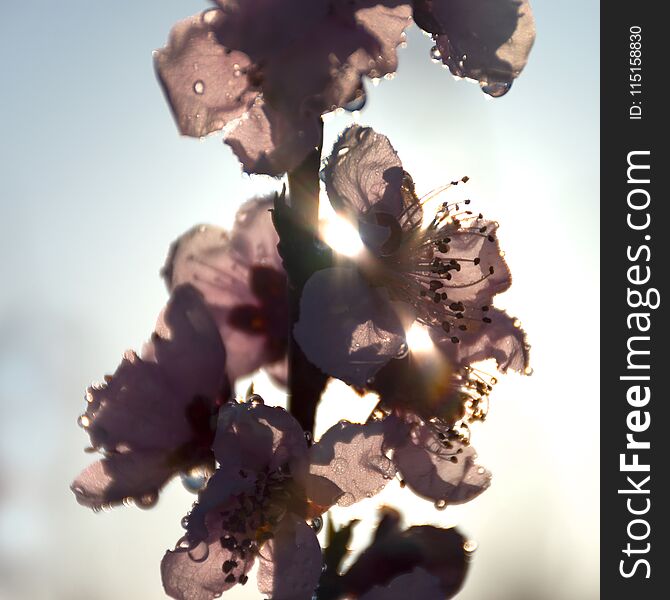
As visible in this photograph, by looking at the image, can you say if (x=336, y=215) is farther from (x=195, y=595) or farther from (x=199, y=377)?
(x=195, y=595)

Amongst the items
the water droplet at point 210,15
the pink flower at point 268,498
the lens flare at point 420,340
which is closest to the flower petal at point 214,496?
the pink flower at point 268,498

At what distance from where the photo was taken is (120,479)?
64.6 inches

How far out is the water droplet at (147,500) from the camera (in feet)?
5.50

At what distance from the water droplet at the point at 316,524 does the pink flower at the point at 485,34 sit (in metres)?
0.76

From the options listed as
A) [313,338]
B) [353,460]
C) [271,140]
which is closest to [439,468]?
[353,460]

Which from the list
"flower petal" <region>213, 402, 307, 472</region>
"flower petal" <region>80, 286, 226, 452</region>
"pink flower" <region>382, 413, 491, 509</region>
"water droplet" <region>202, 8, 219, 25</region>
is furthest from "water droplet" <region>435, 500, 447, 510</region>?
"water droplet" <region>202, 8, 219, 25</region>

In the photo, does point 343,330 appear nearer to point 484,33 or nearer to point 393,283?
point 393,283

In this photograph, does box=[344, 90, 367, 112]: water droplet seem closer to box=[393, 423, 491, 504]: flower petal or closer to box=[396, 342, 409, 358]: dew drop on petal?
box=[396, 342, 409, 358]: dew drop on petal

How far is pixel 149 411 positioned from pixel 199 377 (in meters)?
0.10

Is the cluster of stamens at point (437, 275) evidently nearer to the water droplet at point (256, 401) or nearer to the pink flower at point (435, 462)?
the pink flower at point (435, 462)

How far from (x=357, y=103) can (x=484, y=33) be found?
0.26 meters

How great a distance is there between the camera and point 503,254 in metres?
1.80

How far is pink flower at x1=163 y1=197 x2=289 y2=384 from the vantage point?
1.84 m

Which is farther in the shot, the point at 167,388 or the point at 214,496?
the point at 167,388
